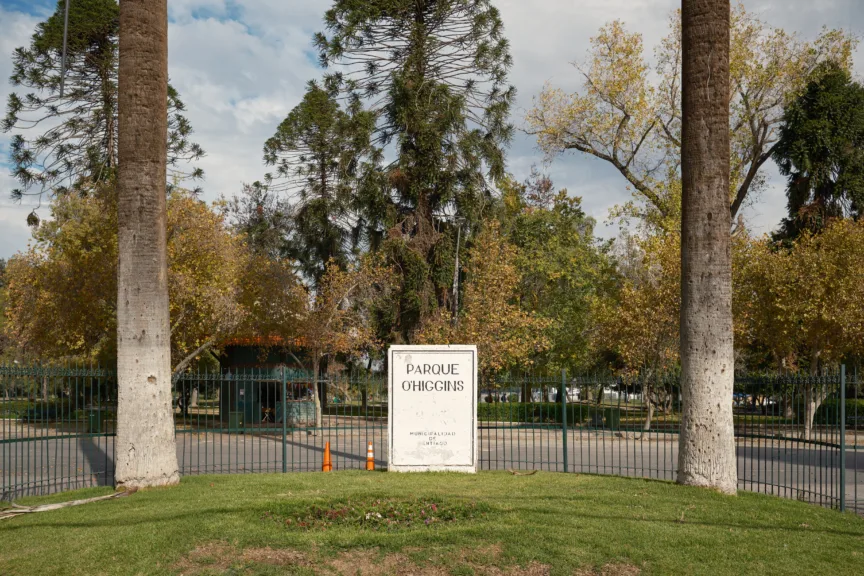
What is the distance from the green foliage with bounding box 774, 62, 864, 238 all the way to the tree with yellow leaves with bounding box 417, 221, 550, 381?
11815 millimetres

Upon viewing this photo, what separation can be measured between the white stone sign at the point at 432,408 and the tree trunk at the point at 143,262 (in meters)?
3.91

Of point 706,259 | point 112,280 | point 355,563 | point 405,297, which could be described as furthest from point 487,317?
point 355,563

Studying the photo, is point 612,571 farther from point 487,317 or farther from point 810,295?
point 810,295

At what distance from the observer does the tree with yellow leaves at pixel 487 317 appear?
2777cm

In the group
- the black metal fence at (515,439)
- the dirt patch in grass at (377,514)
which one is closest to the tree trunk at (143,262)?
the black metal fence at (515,439)

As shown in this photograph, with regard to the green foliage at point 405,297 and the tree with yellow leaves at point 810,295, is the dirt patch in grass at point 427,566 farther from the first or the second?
the green foliage at point 405,297

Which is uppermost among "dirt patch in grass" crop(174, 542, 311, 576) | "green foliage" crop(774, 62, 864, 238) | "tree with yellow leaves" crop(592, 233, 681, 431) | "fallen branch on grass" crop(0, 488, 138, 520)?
"green foliage" crop(774, 62, 864, 238)

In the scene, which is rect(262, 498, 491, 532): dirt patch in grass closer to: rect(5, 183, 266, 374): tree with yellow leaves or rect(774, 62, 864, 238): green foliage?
rect(5, 183, 266, 374): tree with yellow leaves

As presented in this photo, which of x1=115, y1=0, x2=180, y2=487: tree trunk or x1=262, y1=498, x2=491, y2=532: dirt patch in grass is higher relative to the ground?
x1=115, y1=0, x2=180, y2=487: tree trunk

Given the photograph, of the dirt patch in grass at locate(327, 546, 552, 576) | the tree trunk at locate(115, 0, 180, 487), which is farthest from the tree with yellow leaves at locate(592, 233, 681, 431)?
the dirt patch in grass at locate(327, 546, 552, 576)

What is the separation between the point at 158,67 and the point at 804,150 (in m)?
25.7

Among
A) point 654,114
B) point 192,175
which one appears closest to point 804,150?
point 654,114

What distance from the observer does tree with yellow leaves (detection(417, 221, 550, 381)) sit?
27766mm

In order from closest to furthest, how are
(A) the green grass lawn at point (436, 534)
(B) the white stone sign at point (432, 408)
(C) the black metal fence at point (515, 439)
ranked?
(A) the green grass lawn at point (436, 534), (C) the black metal fence at point (515, 439), (B) the white stone sign at point (432, 408)
